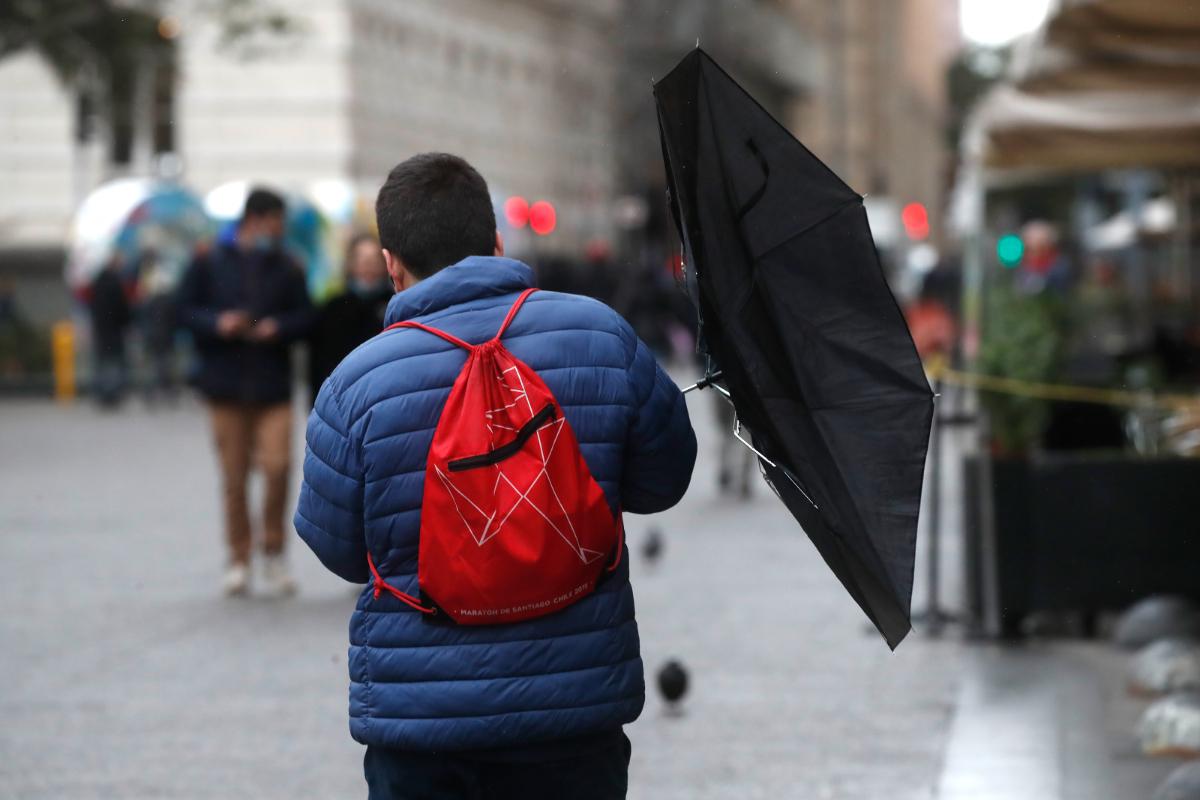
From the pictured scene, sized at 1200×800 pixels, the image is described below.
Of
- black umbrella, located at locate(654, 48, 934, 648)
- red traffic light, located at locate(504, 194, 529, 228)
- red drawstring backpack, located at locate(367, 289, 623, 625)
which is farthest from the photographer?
red traffic light, located at locate(504, 194, 529, 228)

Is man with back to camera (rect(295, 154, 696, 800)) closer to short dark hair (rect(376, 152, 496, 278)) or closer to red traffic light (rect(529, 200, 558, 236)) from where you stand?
short dark hair (rect(376, 152, 496, 278))

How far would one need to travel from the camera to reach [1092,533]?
9.44m

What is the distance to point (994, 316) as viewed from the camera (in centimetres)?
1028

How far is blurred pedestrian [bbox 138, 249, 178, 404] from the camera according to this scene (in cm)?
2922

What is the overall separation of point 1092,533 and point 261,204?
4.43m

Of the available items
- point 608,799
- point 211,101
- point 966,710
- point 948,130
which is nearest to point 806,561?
point 966,710

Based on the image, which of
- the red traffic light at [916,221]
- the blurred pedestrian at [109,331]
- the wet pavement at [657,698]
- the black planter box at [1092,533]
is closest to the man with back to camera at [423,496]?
the wet pavement at [657,698]

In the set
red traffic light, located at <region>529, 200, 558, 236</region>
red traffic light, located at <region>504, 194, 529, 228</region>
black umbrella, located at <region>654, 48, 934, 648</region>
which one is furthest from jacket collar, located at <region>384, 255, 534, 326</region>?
red traffic light, located at <region>529, 200, 558, 236</region>

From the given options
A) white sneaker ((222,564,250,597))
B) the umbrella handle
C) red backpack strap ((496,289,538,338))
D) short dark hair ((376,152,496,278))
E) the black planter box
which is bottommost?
white sneaker ((222,564,250,597))

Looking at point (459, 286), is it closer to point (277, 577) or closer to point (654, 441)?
point (654, 441)

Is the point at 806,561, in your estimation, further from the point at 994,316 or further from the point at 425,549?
the point at 425,549

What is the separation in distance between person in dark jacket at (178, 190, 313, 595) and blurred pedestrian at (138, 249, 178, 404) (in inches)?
698

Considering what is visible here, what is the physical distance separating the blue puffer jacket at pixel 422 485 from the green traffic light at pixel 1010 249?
20591 millimetres

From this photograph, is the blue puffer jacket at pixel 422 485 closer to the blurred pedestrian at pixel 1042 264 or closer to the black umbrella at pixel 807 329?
the black umbrella at pixel 807 329
